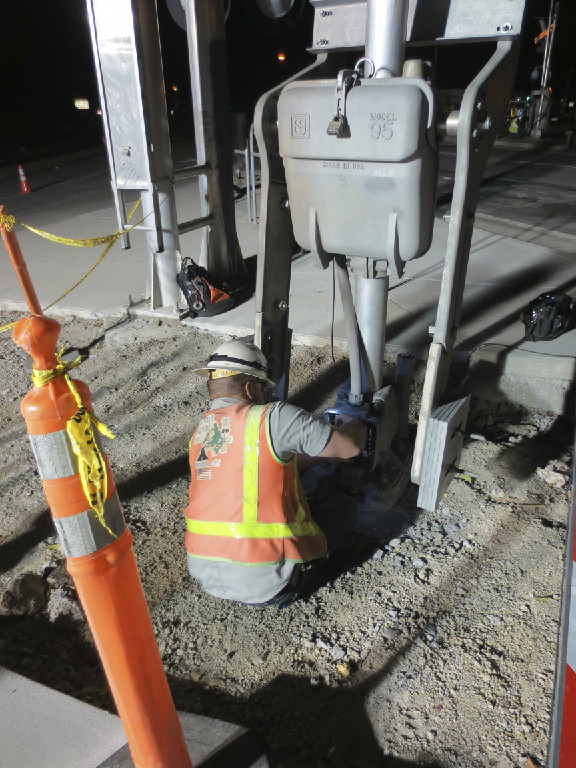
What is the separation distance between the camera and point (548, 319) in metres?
4.19

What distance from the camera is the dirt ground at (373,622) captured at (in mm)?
2148

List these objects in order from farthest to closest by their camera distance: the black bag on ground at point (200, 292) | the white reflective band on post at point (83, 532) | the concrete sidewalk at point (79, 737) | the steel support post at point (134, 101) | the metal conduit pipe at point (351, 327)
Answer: the black bag on ground at point (200, 292) → the steel support post at point (134, 101) → the metal conduit pipe at point (351, 327) → the concrete sidewalk at point (79, 737) → the white reflective band on post at point (83, 532)

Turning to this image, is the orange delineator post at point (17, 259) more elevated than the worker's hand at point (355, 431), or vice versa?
the orange delineator post at point (17, 259)

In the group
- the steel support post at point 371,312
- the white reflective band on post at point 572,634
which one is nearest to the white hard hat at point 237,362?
the steel support post at point 371,312

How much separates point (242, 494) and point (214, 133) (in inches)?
165

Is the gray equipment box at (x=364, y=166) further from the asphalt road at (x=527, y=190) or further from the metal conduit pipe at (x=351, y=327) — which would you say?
the asphalt road at (x=527, y=190)

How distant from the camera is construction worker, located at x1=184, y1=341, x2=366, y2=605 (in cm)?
225

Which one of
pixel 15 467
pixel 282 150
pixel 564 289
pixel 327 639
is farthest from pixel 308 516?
pixel 564 289

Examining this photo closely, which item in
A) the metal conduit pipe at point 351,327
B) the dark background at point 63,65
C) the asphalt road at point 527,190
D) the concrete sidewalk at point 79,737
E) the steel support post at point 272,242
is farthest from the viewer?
the dark background at point 63,65

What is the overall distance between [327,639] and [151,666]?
112 cm

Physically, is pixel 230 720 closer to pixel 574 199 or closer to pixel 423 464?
pixel 423 464

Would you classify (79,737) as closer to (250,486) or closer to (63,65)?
(250,486)

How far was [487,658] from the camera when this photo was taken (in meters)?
2.36

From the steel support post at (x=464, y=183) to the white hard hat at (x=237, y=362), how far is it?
732 mm
